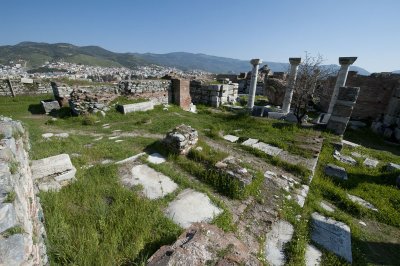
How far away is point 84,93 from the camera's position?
1082 cm

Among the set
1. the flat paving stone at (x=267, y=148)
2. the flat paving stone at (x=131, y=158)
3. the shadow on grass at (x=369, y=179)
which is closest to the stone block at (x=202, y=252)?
the flat paving stone at (x=131, y=158)

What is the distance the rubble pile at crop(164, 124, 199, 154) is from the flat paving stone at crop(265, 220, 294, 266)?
317 cm

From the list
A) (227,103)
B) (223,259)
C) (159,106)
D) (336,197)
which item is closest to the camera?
(223,259)

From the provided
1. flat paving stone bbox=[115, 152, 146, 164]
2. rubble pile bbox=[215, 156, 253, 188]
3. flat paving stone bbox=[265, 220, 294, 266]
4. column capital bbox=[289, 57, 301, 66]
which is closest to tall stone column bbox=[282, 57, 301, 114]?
column capital bbox=[289, 57, 301, 66]

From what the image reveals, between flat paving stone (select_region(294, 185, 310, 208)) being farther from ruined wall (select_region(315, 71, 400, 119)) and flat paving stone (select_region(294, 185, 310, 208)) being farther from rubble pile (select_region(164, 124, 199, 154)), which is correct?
ruined wall (select_region(315, 71, 400, 119))

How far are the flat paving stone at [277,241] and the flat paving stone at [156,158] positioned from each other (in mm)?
3241

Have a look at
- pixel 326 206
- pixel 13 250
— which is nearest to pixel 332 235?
pixel 326 206

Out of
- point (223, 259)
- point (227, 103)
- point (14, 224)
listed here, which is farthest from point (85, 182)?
point (227, 103)

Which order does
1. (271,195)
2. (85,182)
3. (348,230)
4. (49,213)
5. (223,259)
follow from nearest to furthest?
(223,259)
(49,213)
(348,230)
(85,182)
(271,195)

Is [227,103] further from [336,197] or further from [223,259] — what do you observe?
[223,259]

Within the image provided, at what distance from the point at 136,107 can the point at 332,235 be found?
32.8 ft

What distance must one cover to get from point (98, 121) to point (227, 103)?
29.2ft

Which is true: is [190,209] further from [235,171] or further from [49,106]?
[49,106]

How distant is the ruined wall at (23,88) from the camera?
14.3m
